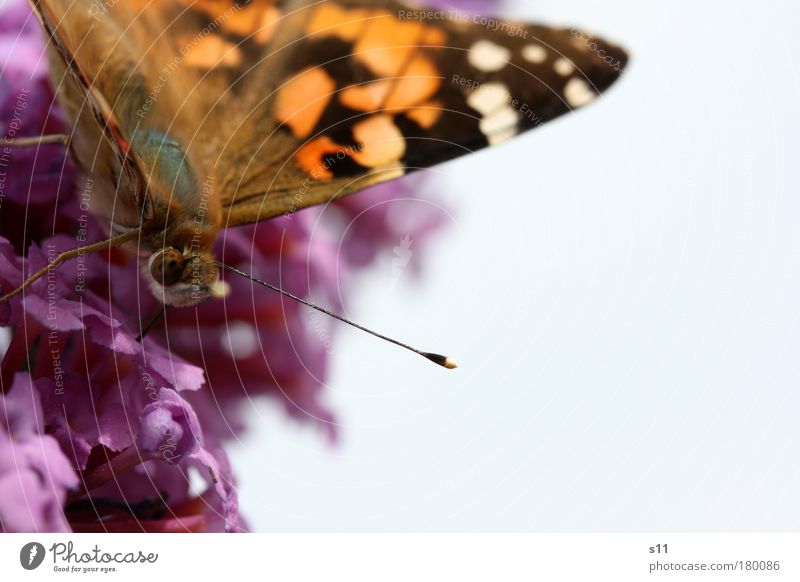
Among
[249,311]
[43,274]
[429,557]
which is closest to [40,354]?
[43,274]

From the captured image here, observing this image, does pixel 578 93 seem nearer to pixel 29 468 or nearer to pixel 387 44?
pixel 387 44

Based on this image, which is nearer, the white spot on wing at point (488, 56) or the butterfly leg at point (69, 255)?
the butterfly leg at point (69, 255)

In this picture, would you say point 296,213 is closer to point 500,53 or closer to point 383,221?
point 383,221

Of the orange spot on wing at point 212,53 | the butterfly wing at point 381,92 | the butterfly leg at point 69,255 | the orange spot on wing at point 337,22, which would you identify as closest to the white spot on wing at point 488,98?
the butterfly wing at point 381,92

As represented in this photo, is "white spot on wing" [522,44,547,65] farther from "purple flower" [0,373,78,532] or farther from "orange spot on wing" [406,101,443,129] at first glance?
"purple flower" [0,373,78,532]

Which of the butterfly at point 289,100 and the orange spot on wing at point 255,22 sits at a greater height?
the orange spot on wing at point 255,22

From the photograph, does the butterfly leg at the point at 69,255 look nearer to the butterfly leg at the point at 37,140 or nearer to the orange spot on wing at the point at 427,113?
the butterfly leg at the point at 37,140

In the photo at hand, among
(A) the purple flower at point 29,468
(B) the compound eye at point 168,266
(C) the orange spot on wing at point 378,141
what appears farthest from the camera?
(C) the orange spot on wing at point 378,141

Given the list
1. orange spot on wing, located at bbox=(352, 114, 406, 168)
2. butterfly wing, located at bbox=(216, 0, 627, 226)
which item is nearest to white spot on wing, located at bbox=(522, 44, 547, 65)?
butterfly wing, located at bbox=(216, 0, 627, 226)
